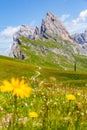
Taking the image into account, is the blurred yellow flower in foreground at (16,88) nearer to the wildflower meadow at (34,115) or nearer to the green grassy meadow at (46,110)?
the wildflower meadow at (34,115)

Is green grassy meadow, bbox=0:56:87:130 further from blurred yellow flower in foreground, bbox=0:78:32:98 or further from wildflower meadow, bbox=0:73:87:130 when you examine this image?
blurred yellow flower in foreground, bbox=0:78:32:98

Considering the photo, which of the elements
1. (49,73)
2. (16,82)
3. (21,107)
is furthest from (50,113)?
(49,73)

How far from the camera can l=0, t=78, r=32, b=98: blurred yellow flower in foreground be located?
4648mm

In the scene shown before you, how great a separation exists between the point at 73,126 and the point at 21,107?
14.3 ft

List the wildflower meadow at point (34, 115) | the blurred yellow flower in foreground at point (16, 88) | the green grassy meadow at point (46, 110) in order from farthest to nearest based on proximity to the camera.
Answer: the green grassy meadow at point (46, 110) < the wildflower meadow at point (34, 115) < the blurred yellow flower in foreground at point (16, 88)

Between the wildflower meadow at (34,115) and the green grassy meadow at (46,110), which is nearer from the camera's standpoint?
the wildflower meadow at (34,115)

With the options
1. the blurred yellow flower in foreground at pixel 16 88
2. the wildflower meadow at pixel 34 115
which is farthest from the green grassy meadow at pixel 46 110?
the blurred yellow flower in foreground at pixel 16 88

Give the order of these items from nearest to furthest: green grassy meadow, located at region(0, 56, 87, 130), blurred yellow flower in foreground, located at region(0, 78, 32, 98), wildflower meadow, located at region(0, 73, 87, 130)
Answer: blurred yellow flower in foreground, located at region(0, 78, 32, 98) → wildflower meadow, located at region(0, 73, 87, 130) → green grassy meadow, located at region(0, 56, 87, 130)

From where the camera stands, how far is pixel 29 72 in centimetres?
8388

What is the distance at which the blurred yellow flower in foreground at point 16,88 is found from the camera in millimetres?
4648

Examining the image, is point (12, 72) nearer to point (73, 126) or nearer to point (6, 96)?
point (6, 96)

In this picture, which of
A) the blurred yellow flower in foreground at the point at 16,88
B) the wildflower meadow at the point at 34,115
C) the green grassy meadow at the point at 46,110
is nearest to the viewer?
the blurred yellow flower in foreground at the point at 16,88

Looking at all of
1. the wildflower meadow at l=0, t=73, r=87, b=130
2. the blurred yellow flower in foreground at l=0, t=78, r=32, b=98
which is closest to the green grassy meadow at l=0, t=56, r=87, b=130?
the wildflower meadow at l=0, t=73, r=87, b=130

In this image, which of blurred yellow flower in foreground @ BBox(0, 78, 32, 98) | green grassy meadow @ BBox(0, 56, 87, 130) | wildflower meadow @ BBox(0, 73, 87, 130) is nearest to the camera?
blurred yellow flower in foreground @ BBox(0, 78, 32, 98)
